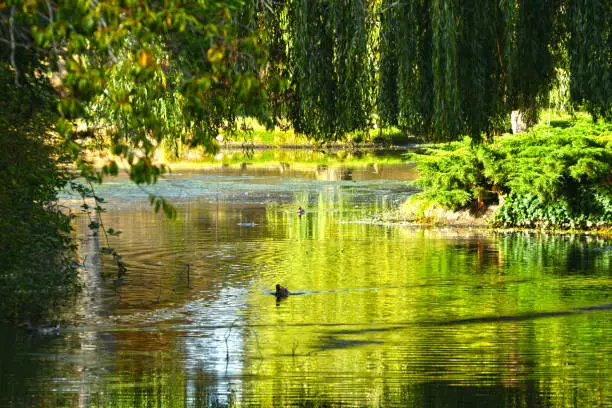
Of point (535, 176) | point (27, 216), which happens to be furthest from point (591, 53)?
point (535, 176)

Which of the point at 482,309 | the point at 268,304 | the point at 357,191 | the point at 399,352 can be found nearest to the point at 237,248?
the point at 268,304

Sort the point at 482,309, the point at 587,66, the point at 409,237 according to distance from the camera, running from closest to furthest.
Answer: the point at 587,66 < the point at 482,309 < the point at 409,237

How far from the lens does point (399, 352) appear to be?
18.5 metres

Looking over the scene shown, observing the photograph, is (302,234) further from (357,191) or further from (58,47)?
(58,47)

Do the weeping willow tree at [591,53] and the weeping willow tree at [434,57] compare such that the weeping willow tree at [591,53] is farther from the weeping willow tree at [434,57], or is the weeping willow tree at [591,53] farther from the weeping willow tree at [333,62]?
the weeping willow tree at [333,62]

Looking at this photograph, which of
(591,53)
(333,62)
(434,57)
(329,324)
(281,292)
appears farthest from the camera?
(281,292)

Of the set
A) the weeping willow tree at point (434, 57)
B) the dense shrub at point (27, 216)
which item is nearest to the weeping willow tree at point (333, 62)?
the weeping willow tree at point (434, 57)

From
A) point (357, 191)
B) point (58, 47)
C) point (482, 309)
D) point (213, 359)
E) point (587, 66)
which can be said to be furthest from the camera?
point (357, 191)

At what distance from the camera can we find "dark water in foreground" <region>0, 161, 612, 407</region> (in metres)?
15.4

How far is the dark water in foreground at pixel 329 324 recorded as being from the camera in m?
15.4

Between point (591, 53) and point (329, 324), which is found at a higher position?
point (591, 53)

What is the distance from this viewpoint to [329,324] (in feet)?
69.4

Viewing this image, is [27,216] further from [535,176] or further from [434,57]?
[535,176]

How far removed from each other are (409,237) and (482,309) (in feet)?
43.6
